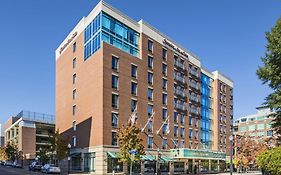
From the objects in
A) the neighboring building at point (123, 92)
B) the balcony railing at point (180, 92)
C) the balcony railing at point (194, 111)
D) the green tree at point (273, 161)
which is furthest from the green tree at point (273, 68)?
the balcony railing at point (194, 111)

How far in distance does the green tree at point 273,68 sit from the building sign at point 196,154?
147ft

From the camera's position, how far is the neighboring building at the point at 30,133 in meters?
115

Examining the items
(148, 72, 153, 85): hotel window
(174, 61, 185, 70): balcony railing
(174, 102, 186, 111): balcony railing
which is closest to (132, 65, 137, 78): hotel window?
(148, 72, 153, 85): hotel window

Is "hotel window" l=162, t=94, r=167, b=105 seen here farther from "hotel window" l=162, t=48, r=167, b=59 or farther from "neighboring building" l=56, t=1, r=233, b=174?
"hotel window" l=162, t=48, r=167, b=59

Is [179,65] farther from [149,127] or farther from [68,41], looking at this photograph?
[68,41]

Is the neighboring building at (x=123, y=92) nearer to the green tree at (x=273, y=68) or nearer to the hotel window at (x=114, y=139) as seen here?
the hotel window at (x=114, y=139)

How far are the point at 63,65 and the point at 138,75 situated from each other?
1887cm

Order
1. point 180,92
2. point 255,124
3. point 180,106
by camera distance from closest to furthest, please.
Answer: point 180,106, point 180,92, point 255,124

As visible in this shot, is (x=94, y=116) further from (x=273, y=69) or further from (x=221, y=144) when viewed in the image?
(x=221, y=144)

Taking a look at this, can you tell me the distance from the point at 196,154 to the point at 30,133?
59.9 metres

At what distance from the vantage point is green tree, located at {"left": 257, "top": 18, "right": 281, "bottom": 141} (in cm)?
2786

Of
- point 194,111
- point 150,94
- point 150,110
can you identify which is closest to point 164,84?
point 150,94

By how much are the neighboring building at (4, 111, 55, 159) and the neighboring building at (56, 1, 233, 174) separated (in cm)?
4123

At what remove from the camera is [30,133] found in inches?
4621
